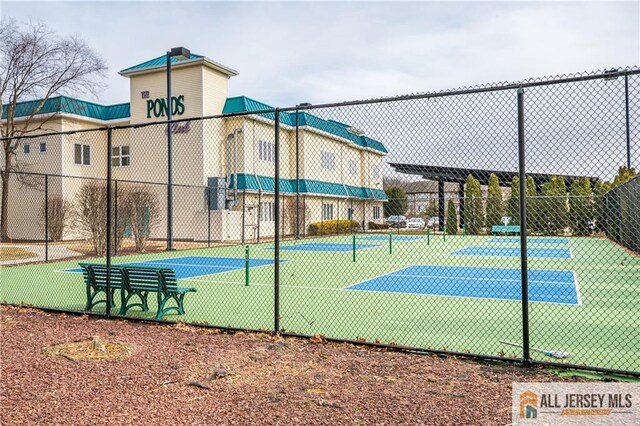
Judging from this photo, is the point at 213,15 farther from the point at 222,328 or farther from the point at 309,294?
the point at 222,328

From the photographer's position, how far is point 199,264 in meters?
15.9

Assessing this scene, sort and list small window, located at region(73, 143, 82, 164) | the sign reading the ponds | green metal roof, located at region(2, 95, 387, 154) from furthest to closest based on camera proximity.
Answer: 1. small window, located at region(73, 143, 82, 164)
2. the sign reading the ponds
3. green metal roof, located at region(2, 95, 387, 154)

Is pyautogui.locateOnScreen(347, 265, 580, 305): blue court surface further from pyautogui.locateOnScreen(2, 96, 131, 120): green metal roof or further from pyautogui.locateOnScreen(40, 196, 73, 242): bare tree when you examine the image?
pyautogui.locateOnScreen(2, 96, 131, 120): green metal roof

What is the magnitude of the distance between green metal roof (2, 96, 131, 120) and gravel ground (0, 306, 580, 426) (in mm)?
25681

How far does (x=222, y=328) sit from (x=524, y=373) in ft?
12.5

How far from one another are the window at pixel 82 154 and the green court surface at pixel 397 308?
15114 millimetres

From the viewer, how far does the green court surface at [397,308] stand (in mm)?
6379

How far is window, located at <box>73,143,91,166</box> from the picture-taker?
94.2 feet

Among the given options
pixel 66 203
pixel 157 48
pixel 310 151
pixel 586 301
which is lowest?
pixel 586 301

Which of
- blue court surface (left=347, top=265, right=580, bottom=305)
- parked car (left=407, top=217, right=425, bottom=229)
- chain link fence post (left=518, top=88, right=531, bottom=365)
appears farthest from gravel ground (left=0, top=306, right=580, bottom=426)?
parked car (left=407, top=217, right=425, bottom=229)

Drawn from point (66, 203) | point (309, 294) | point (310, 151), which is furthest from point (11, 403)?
point (310, 151)

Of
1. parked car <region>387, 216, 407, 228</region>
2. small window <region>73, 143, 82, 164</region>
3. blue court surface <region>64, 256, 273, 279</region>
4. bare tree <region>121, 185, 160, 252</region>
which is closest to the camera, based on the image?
parked car <region>387, 216, 407, 228</region>

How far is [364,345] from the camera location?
5871 mm

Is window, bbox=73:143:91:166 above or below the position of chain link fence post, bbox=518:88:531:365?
above
